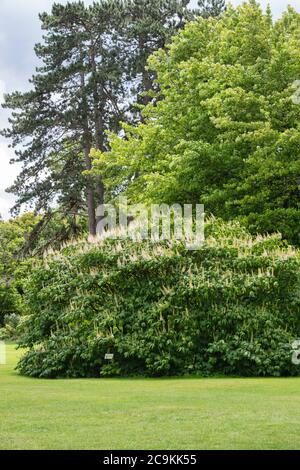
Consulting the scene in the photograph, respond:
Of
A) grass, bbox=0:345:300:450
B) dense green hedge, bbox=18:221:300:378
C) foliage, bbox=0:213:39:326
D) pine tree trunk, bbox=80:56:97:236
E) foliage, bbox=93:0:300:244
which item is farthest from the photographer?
foliage, bbox=0:213:39:326

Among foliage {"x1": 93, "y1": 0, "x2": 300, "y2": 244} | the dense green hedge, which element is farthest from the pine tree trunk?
the dense green hedge

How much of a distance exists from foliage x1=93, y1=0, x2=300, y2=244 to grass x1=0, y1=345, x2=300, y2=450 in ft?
32.8

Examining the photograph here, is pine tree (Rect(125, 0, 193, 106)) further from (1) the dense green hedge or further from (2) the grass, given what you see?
(2) the grass

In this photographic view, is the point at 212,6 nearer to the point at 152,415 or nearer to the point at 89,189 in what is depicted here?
the point at 89,189

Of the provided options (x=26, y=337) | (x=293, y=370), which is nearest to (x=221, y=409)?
(x=293, y=370)

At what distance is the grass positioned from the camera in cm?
664

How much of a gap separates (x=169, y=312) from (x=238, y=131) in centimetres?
936

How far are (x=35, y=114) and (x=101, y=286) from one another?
2295 cm

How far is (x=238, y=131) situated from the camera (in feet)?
71.9

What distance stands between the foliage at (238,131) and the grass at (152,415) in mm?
9995

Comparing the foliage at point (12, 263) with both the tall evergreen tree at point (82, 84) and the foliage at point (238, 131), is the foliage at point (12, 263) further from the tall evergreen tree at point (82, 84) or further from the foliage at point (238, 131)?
the foliage at point (238, 131)

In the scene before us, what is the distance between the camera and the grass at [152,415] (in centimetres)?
664

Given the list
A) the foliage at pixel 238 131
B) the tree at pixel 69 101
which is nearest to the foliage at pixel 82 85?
the tree at pixel 69 101
